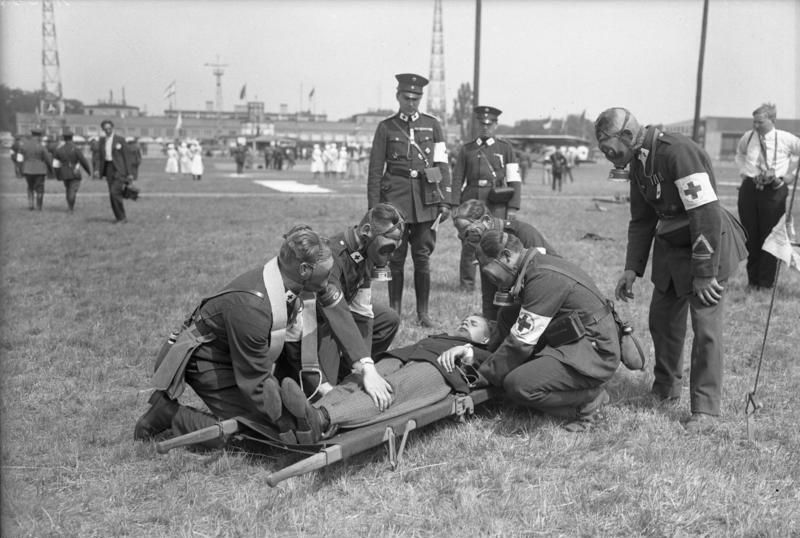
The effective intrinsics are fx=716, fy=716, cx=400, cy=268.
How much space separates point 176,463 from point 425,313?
3.33m

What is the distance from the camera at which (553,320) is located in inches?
167

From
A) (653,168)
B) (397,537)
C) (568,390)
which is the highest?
(653,168)

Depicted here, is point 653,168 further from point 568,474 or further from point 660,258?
point 568,474

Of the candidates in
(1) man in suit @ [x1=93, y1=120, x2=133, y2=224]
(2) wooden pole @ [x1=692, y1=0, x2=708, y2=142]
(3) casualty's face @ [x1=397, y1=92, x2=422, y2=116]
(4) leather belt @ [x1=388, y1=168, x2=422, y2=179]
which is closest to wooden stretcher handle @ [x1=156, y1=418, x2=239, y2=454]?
(4) leather belt @ [x1=388, y1=168, x2=422, y2=179]

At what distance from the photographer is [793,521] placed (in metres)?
3.22

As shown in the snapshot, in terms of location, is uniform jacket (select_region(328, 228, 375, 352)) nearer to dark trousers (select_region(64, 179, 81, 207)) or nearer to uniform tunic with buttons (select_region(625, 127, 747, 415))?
uniform tunic with buttons (select_region(625, 127, 747, 415))

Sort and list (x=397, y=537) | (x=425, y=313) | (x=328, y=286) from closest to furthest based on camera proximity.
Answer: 1. (x=397, y=537)
2. (x=328, y=286)
3. (x=425, y=313)

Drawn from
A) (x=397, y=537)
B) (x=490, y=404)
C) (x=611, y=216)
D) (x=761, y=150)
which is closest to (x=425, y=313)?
(x=490, y=404)

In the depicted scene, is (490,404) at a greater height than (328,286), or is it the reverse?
(328,286)

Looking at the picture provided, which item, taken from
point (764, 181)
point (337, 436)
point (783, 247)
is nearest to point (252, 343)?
A: point (337, 436)

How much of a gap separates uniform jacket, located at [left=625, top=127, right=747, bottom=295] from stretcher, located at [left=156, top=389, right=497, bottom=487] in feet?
5.16

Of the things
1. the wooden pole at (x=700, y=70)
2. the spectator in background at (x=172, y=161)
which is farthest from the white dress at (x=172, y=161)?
the wooden pole at (x=700, y=70)

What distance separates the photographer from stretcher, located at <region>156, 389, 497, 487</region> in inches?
129

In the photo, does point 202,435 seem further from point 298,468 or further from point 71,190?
point 71,190
